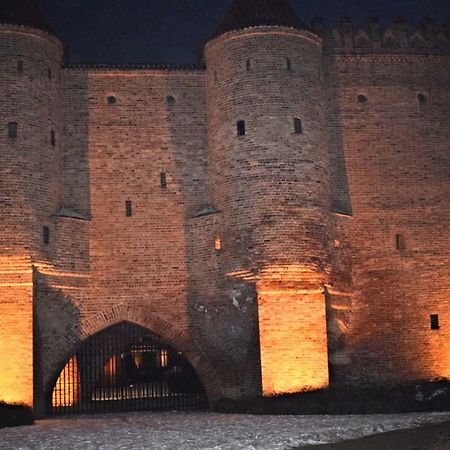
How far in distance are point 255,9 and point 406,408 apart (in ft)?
41.3

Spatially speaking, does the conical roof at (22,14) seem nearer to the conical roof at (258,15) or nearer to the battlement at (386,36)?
the conical roof at (258,15)

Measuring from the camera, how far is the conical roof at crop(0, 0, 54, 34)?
2556 cm

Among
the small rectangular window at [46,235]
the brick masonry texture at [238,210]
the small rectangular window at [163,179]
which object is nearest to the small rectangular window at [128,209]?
the brick masonry texture at [238,210]

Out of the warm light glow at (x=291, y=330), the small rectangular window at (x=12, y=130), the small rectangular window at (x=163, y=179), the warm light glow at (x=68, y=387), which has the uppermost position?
the small rectangular window at (x=12, y=130)

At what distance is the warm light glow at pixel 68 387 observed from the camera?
27875 millimetres

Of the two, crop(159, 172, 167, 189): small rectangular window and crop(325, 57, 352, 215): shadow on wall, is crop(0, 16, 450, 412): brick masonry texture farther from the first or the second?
crop(159, 172, 167, 189): small rectangular window

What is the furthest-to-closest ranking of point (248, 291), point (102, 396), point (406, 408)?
point (102, 396) < point (248, 291) < point (406, 408)

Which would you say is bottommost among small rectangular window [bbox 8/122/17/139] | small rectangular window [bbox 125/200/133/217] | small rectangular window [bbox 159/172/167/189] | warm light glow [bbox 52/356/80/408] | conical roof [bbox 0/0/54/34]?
warm light glow [bbox 52/356/80/408]

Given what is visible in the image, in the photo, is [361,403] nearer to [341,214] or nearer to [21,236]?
[341,214]

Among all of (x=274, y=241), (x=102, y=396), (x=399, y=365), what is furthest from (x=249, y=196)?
(x=102, y=396)

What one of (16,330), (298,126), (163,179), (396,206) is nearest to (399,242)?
(396,206)

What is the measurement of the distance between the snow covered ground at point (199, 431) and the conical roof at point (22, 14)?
11.3m

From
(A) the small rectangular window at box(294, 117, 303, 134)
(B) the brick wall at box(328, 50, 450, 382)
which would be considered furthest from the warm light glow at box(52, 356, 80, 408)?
(A) the small rectangular window at box(294, 117, 303, 134)

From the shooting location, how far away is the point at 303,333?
24.4 metres
